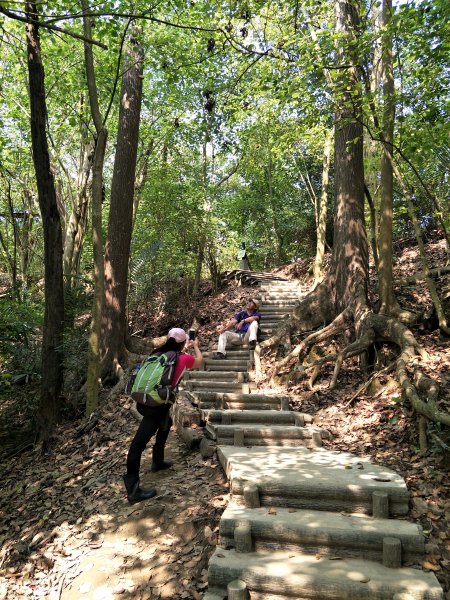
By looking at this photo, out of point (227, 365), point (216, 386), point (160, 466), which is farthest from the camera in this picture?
point (227, 365)

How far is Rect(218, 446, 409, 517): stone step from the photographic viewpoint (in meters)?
3.91

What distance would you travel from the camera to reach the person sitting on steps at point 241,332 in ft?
32.5

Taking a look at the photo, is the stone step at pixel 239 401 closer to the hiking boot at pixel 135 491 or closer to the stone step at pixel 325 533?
the hiking boot at pixel 135 491

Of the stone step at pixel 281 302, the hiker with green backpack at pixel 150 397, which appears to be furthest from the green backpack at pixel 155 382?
the stone step at pixel 281 302

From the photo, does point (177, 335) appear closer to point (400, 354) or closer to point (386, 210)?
point (400, 354)

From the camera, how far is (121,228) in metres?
9.82

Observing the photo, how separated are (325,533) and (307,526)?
162 millimetres

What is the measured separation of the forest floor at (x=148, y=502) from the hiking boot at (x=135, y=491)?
0.24 feet

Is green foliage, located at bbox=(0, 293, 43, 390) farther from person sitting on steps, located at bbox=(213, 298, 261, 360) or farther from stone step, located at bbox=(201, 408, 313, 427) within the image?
stone step, located at bbox=(201, 408, 313, 427)

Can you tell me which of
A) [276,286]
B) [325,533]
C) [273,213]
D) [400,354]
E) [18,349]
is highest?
[273,213]

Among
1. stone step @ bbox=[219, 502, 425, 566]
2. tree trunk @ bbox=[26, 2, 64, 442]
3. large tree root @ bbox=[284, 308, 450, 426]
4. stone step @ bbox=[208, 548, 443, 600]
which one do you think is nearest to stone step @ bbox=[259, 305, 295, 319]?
large tree root @ bbox=[284, 308, 450, 426]

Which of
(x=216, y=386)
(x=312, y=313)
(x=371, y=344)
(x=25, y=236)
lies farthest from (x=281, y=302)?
(x=25, y=236)

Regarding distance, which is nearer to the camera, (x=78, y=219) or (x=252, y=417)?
(x=252, y=417)

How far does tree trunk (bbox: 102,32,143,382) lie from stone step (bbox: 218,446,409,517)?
519cm
